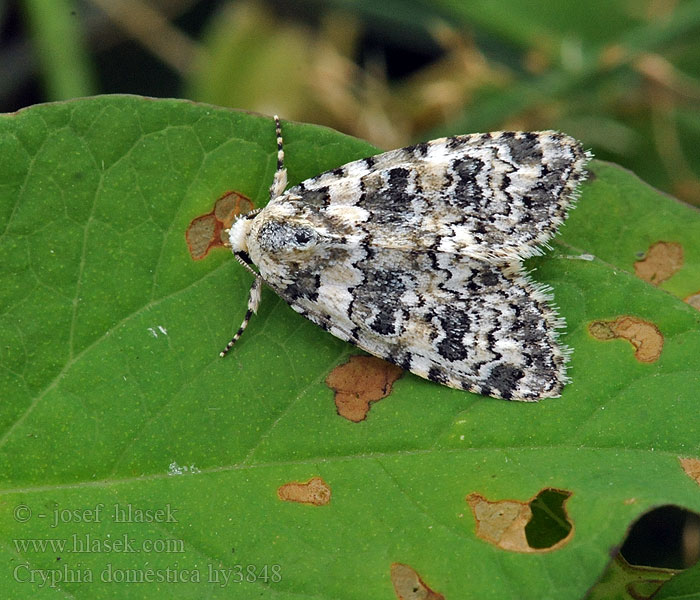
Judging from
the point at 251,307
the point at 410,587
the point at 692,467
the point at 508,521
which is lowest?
the point at 410,587

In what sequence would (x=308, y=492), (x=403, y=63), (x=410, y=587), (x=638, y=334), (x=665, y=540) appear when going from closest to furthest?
(x=410, y=587), (x=308, y=492), (x=638, y=334), (x=665, y=540), (x=403, y=63)

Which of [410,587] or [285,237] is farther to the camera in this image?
[285,237]

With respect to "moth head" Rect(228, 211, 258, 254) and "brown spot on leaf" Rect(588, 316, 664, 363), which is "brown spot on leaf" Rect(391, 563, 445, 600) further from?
"moth head" Rect(228, 211, 258, 254)

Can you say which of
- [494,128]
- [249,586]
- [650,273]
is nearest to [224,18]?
[494,128]

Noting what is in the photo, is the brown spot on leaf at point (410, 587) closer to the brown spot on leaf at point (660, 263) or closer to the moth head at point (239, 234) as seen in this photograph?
the moth head at point (239, 234)

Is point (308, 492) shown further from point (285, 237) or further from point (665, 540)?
point (665, 540)

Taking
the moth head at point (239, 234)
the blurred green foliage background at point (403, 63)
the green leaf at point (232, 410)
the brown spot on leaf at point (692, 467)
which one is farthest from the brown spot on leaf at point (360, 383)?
the blurred green foliage background at point (403, 63)

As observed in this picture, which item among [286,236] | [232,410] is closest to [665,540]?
[232,410]
